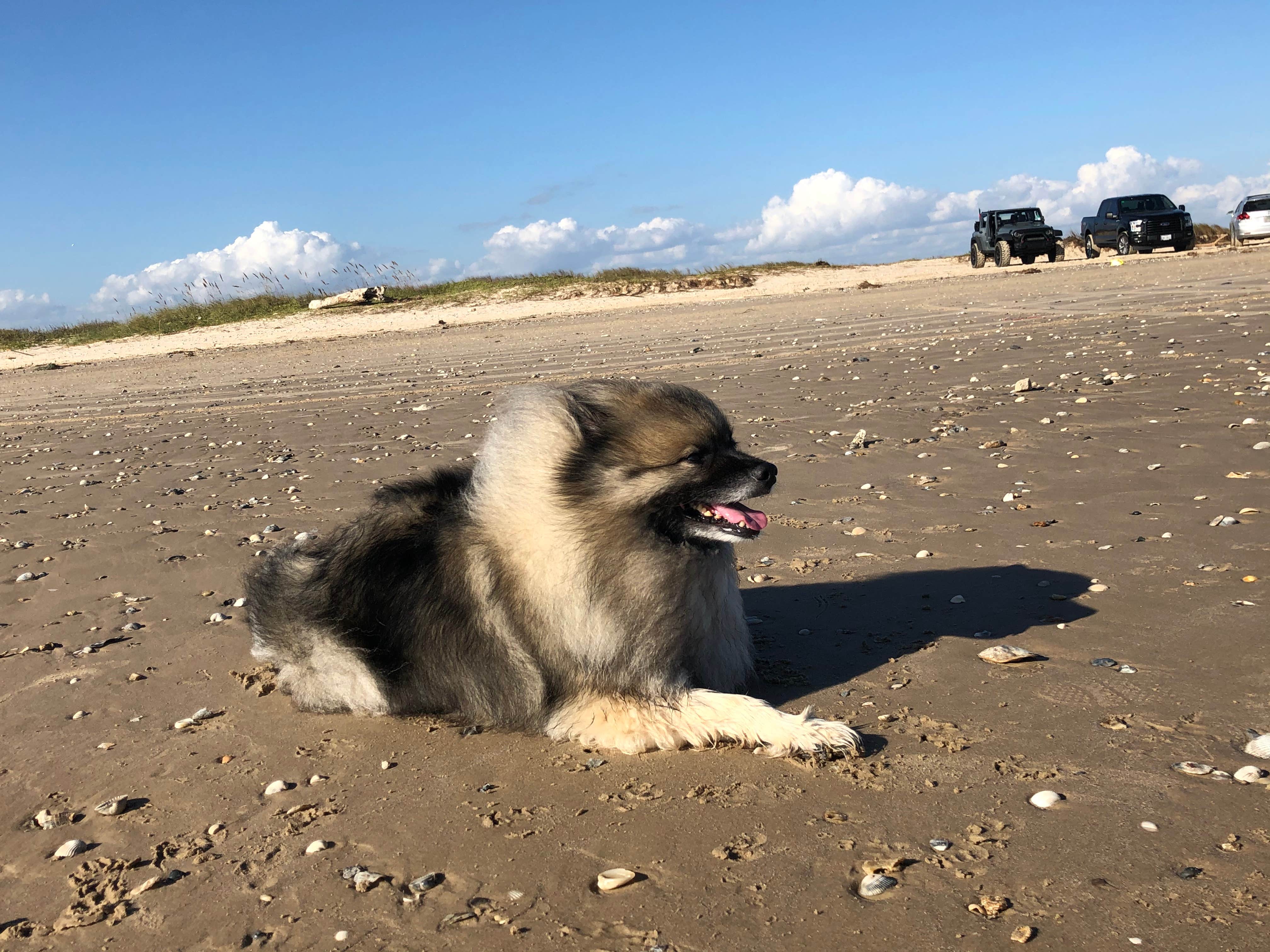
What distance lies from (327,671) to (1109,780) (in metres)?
3.26

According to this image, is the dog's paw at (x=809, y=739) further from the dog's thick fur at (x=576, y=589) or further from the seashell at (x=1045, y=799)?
the seashell at (x=1045, y=799)

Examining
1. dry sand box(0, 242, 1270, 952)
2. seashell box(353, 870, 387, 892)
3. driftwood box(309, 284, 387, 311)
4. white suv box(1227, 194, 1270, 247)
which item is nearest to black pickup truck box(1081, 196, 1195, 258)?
Result: white suv box(1227, 194, 1270, 247)

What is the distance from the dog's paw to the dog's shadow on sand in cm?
56

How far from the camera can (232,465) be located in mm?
10594

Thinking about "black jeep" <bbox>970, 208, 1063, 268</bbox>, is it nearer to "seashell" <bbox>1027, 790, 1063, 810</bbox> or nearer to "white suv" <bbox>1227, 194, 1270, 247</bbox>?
"white suv" <bbox>1227, 194, 1270, 247</bbox>

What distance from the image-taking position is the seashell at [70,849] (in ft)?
12.4

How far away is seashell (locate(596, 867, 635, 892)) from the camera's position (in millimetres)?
3275

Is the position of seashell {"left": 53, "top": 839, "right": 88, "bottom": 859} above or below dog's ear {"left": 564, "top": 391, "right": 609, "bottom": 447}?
below

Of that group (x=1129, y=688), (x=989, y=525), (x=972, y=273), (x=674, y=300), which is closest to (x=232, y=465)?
(x=989, y=525)

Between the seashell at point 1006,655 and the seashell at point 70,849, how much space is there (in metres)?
3.78

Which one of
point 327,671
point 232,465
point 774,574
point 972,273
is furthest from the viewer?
point 972,273

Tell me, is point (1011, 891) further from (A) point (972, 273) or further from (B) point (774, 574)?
(A) point (972, 273)

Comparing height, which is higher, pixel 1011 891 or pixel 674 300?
pixel 674 300

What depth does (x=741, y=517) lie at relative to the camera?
4176 millimetres
